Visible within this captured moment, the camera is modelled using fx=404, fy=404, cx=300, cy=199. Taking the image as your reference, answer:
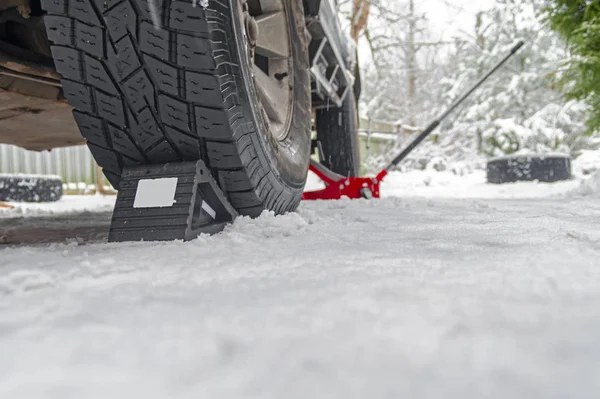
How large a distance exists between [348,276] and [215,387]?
0.26 m

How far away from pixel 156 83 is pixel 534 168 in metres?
4.57

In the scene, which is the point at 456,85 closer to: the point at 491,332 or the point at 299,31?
the point at 299,31

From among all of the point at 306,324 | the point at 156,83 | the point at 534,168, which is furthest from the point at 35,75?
the point at 534,168

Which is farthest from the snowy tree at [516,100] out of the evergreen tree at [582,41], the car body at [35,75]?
the car body at [35,75]

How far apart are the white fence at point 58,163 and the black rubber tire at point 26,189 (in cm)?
187

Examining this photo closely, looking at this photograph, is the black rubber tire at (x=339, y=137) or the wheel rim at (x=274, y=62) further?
the black rubber tire at (x=339, y=137)

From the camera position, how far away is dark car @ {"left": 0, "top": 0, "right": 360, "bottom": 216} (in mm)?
761

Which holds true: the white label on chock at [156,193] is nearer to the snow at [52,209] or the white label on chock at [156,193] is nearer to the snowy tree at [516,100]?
the snow at [52,209]

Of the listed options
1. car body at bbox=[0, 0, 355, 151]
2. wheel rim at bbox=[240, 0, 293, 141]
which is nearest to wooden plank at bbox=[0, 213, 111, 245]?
car body at bbox=[0, 0, 355, 151]

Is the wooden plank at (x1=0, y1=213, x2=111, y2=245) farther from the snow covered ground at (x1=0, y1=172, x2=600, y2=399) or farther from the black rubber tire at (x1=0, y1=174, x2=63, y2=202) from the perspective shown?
the black rubber tire at (x1=0, y1=174, x2=63, y2=202)

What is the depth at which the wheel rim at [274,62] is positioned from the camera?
46.8 inches

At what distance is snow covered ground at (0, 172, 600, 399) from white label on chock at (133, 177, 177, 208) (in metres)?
0.21

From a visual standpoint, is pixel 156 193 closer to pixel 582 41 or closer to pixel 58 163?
pixel 582 41

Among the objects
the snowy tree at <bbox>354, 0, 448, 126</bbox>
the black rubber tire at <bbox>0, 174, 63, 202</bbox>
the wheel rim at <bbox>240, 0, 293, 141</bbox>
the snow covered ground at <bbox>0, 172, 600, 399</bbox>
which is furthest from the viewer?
the snowy tree at <bbox>354, 0, 448, 126</bbox>
